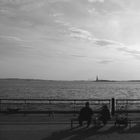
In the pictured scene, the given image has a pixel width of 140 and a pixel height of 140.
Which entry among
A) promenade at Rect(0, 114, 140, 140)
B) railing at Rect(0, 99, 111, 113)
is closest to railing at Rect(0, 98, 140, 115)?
railing at Rect(0, 99, 111, 113)

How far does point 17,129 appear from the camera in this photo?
1240 centimetres

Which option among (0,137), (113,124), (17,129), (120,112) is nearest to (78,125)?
(113,124)

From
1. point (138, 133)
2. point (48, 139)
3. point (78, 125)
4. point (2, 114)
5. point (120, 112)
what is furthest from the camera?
point (120, 112)

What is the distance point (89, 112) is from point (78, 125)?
80 centimetres

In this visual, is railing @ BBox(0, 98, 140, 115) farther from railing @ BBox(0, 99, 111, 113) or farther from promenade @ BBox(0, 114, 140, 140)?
promenade @ BBox(0, 114, 140, 140)

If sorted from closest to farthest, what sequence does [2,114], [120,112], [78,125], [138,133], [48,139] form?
[48,139] → [138,133] → [78,125] → [2,114] → [120,112]

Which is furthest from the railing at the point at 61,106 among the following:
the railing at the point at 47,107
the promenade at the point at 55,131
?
the promenade at the point at 55,131

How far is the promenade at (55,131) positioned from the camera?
36.2ft

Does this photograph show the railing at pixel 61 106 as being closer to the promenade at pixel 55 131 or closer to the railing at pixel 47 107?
the railing at pixel 47 107

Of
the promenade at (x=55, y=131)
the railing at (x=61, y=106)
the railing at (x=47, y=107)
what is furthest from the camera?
the railing at (x=47, y=107)

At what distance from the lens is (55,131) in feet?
39.5

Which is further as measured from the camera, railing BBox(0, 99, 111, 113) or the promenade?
railing BBox(0, 99, 111, 113)

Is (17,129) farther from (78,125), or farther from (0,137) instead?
(78,125)

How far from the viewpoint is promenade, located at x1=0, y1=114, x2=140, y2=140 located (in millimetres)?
11023
